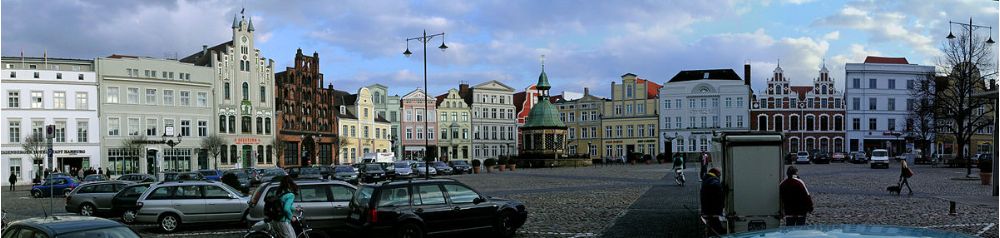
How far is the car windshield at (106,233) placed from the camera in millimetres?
9008

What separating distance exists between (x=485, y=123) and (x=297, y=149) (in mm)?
31593

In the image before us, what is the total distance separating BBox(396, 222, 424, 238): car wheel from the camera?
50.0 feet

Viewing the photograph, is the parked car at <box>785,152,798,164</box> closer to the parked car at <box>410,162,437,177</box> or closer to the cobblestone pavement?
the parked car at <box>410,162,437,177</box>

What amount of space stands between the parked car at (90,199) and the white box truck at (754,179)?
774 inches

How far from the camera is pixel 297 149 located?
270ft

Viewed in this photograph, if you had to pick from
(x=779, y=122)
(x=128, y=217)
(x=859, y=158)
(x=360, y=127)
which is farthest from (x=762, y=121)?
(x=128, y=217)

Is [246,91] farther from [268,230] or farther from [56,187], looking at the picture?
[268,230]

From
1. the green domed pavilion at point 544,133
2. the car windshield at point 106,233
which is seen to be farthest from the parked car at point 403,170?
the car windshield at point 106,233

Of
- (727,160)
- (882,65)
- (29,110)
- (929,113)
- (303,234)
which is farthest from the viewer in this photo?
(882,65)

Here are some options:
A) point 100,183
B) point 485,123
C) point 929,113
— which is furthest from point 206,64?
point 929,113

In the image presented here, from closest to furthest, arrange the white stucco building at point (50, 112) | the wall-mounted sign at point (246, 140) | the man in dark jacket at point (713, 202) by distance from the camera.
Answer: the man in dark jacket at point (713, 202) < the white stucco building at point (50, 112) < the wall-mounted sign at point (246, 140)

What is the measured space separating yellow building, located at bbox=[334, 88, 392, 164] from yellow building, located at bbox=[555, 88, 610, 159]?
24.1 m

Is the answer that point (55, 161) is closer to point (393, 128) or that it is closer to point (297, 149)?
point (297, 149)

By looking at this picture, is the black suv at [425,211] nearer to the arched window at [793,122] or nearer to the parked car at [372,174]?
the parked car at [372,174]
